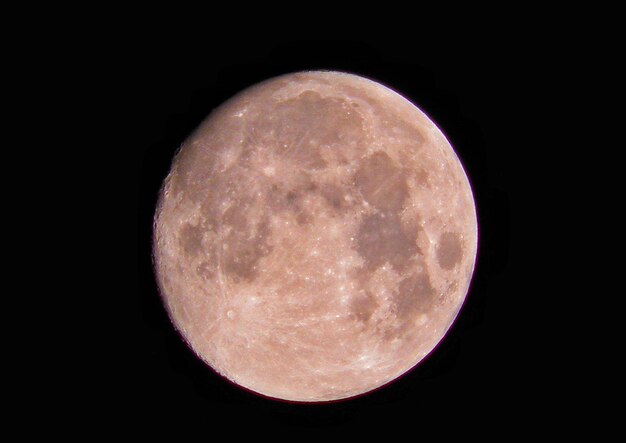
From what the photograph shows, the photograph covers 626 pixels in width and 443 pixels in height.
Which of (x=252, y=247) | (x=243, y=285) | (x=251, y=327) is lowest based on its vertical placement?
(x=251, y=327)

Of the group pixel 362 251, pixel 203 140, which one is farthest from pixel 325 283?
pixel 203 140

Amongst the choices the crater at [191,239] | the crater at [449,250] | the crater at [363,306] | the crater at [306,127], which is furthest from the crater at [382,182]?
the crater at [191,239]

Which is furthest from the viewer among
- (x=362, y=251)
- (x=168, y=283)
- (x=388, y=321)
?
(x=168, y=283)

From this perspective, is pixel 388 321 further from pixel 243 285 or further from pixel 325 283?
pixel 243 285

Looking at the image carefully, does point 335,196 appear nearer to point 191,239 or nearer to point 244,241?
point 244,241

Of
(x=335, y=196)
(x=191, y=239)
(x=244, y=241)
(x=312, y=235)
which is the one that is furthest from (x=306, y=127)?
(x=191, y=239)

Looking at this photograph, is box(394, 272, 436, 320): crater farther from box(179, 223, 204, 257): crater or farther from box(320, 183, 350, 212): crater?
box(179, 223, 204, 257): crater

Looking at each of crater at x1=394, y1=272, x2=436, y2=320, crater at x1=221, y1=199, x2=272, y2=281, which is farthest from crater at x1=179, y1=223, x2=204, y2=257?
crater at x1=394, y1=272, x2=436, y2=320
